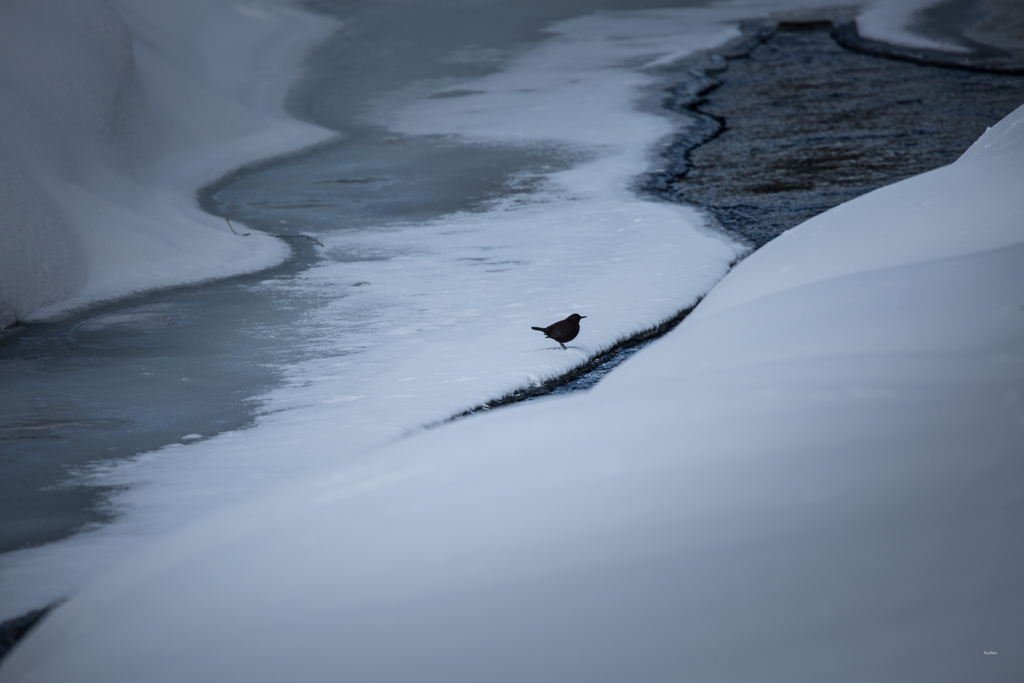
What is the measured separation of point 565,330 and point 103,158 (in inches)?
113

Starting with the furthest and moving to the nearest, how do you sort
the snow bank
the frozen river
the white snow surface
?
the snow bank, the frozen river, the white snow surface

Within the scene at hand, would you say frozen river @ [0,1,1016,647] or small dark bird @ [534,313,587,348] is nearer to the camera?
frozen river @ [0,1,1016,647]

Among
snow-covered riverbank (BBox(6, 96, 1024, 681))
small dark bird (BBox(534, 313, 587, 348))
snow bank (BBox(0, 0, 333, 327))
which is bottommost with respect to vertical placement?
small dark bird (BBox(534, 313, 587, 348))

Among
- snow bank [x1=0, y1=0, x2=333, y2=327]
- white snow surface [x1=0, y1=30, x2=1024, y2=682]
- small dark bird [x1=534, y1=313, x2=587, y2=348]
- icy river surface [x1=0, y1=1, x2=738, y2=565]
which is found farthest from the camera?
snow bank [x1=0, y1=0, x2=333, y2=327]

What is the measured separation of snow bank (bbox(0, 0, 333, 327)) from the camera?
11.0ft

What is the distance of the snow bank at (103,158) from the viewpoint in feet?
11.0

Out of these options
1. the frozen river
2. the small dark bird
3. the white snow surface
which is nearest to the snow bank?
the frozen river

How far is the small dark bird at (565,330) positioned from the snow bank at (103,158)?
1653 millimetres

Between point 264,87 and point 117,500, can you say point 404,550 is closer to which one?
point 117,500

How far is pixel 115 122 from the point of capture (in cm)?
475

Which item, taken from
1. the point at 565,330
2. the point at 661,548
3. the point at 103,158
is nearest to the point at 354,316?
the point at 565,330

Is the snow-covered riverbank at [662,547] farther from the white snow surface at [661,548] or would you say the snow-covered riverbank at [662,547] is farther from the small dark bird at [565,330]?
the small dark bird at [565,330]

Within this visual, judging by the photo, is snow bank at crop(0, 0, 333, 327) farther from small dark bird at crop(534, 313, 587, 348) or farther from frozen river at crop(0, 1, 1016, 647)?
small dark bird at crop(534, 313, 587, 348)

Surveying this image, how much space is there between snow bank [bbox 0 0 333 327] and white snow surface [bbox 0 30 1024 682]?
243 centimetres
